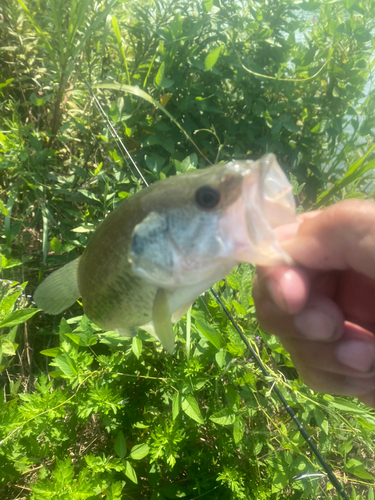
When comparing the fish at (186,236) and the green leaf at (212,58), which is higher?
the green leaf at (212,58)

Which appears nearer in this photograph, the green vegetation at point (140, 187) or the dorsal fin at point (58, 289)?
the dorsal fin at point (58, 289)

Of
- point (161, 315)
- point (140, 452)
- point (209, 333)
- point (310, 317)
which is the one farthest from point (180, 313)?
point (140, 452)

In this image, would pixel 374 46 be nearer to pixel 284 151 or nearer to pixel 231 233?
pixel 284 151

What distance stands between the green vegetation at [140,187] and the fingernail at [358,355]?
1.21 ft

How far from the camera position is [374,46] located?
7.59 feet

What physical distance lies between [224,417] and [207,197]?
1.16 meters

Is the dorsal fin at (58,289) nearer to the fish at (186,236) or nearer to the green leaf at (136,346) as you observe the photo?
the fish at (186,236)

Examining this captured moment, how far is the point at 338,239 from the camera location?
997 millimetres

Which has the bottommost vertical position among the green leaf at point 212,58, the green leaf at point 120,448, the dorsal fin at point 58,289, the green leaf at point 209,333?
the green leaf at point 120,448

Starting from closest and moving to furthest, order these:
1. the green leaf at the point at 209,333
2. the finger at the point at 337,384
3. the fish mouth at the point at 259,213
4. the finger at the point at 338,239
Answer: the fish mouth at the point at 259,213 → the finger at the point at 338,239 → the finger at the point at 337,384 → the green leaf at the point at 209,333

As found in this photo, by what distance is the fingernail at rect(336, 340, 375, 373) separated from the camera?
116cm

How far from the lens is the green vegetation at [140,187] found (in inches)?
61.1

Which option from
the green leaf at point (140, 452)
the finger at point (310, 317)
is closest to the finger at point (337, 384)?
the finger at point (310, 317)

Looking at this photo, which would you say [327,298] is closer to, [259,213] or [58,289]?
[259,213]
